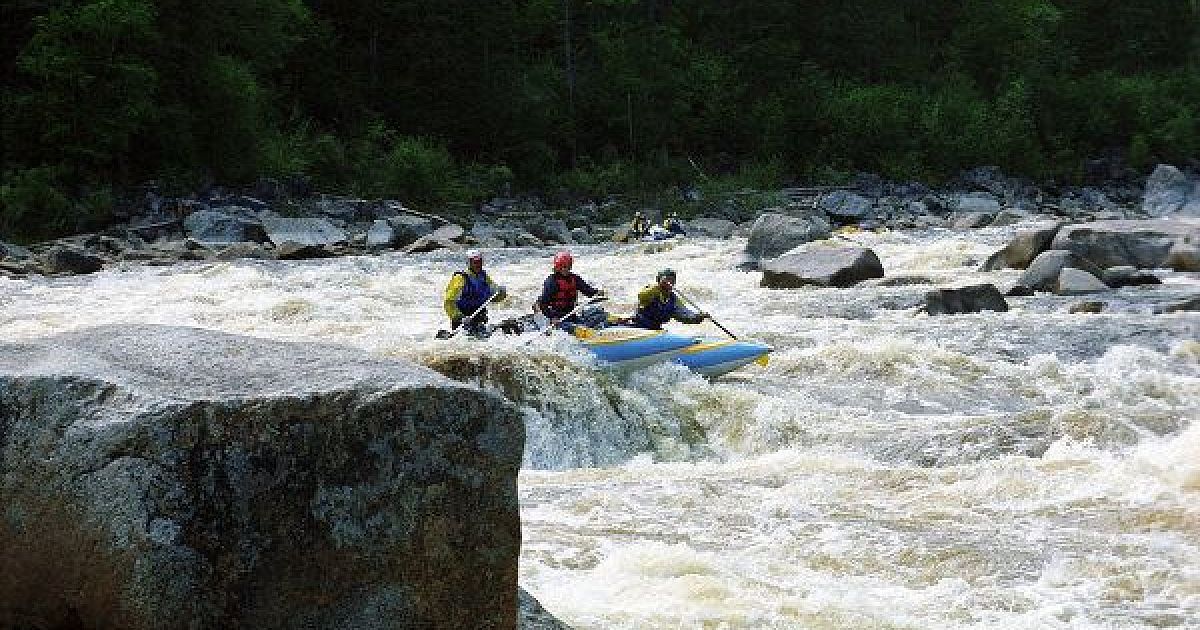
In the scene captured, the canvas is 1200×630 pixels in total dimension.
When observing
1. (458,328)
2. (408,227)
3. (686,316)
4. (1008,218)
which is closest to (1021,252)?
(686,316)

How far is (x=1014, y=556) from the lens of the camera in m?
4.81

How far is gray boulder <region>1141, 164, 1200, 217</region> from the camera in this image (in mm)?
32253

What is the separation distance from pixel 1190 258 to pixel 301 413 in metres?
14.5

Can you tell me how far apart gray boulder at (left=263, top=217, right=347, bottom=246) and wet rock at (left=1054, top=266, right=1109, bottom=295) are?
1186cm

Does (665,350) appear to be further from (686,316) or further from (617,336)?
(686,316)

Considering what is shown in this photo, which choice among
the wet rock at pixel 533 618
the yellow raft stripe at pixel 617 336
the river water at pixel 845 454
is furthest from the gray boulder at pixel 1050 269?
the wet rock at pixel 533 618

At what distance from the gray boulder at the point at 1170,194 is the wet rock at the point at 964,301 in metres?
22.8

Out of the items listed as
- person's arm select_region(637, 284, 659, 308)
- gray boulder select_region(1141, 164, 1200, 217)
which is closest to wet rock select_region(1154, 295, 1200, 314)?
person's arm select_region(637, 284, 659, 308)

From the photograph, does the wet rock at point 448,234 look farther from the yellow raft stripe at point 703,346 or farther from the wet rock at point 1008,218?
the yellow raft stripe at point 703,346

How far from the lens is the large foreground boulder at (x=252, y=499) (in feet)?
8.23

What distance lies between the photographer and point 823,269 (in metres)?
14.5

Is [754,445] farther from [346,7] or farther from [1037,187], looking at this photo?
[1037,187]

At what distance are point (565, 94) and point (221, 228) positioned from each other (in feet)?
56.4

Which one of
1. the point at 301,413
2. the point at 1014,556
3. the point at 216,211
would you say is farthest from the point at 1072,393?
the point at 216,211
